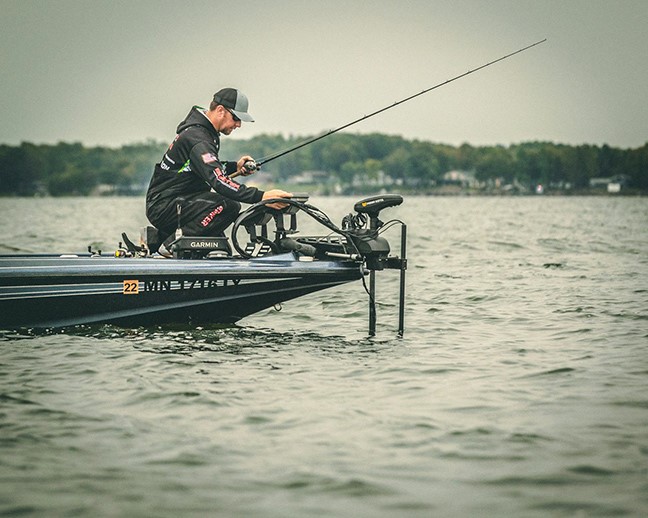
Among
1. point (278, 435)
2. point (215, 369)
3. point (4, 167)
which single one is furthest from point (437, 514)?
point (4, 167)

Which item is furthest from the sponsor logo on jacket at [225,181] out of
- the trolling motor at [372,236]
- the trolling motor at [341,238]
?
the trolling motor at [372,236]

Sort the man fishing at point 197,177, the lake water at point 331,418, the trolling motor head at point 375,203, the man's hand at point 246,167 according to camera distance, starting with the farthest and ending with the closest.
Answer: the man's hand at point 246,167, the man fishing at point 197,177, the trolling motor head at point 375,203, the lake water at point 331,418

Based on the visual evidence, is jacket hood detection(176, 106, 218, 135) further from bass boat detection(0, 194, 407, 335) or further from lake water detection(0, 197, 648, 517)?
lake water detection(0, 197, 648, 517)

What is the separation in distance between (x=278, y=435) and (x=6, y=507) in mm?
1712

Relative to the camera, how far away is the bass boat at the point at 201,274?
879cm

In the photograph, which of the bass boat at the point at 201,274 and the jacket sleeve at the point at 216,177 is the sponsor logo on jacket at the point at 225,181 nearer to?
the jacket sleeve at the point at 216,177

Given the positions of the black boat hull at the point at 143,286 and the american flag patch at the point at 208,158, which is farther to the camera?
the american flag patch at the point at 208,158

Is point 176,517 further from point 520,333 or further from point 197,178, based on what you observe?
point 520,333

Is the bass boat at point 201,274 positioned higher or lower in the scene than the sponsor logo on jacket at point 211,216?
lower

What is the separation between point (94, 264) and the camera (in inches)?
347

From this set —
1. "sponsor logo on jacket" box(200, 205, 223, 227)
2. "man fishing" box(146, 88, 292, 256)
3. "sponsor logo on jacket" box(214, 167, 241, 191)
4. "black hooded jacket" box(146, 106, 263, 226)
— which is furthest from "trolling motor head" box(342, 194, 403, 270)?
"sponsor logo on jacket" box(200, 205, 223, 227)

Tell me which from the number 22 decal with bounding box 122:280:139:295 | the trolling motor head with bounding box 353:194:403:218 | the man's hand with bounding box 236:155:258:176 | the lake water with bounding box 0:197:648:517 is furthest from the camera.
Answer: the man's hand with bounding box 236:155:258:176

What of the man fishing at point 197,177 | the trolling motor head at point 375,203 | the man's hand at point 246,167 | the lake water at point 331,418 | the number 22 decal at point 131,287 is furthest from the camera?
the man's hand at point 246,167

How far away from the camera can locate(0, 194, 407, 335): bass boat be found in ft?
28.8
